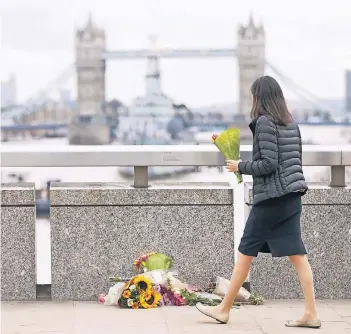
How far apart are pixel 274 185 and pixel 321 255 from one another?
1.13 metres

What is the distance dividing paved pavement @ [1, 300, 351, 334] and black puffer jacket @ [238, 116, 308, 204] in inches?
28.7

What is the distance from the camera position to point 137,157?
17.8 feet

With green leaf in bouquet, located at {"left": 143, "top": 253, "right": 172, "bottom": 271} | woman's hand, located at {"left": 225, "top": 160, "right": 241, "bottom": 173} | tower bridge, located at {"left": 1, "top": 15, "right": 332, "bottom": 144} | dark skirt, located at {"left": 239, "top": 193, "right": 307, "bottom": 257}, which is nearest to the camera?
dark skirt, located at {"left": 239, "top": 193, "right": 307, "bottom": 257}

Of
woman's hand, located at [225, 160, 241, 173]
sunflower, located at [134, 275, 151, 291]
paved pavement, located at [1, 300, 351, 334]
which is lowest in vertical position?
paved pavement, located at [1, 300, 351, 334]

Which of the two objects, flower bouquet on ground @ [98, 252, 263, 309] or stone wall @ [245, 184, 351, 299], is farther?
stone wall @ [245, 184, 351, 299]

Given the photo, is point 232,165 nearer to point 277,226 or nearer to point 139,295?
point 277,226

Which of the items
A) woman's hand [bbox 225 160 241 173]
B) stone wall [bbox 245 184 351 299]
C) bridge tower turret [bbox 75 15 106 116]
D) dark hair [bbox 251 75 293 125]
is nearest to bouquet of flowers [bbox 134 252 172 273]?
stone wall [bbox 245 184 351 299]

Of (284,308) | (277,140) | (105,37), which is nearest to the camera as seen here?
(277,140)

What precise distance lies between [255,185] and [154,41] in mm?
80250

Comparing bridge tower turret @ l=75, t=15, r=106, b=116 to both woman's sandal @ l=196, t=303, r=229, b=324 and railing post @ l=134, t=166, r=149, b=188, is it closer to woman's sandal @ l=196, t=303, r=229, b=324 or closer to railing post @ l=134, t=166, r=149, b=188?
railing post @ l=134, t=166, r=149, b=188

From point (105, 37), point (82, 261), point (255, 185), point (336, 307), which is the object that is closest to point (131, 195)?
point (82, 261)

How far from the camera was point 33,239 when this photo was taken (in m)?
5.46

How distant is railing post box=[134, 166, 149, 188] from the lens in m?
5.50

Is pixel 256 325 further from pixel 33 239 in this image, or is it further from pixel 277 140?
pixel 33 239
